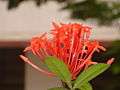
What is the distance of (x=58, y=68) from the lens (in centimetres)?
78

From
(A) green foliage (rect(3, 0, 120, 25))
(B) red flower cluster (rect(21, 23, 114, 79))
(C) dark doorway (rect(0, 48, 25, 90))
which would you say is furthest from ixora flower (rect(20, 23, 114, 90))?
(C) dark doorway (rect(0, 48, 25, 90))

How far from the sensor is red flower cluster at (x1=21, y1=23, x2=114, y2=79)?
0.77m

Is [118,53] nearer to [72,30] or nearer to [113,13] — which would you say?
[113,13]

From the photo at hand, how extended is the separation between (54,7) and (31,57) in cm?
441

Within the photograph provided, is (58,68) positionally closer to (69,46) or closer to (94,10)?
(69,46)

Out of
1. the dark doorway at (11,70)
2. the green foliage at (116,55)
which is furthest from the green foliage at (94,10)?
the dark doorway at (11,70)

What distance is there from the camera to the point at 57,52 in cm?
77

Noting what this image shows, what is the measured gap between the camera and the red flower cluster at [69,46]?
77 cm

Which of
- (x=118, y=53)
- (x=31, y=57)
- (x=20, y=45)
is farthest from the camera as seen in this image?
(x=20, y=45)

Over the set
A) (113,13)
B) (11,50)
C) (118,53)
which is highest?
(113,13)

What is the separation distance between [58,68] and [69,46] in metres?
0.04

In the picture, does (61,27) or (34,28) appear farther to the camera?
(34,28)

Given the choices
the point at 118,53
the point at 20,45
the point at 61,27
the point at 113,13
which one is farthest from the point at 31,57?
the point at 20,45

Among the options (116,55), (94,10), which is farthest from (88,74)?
(94,10)
